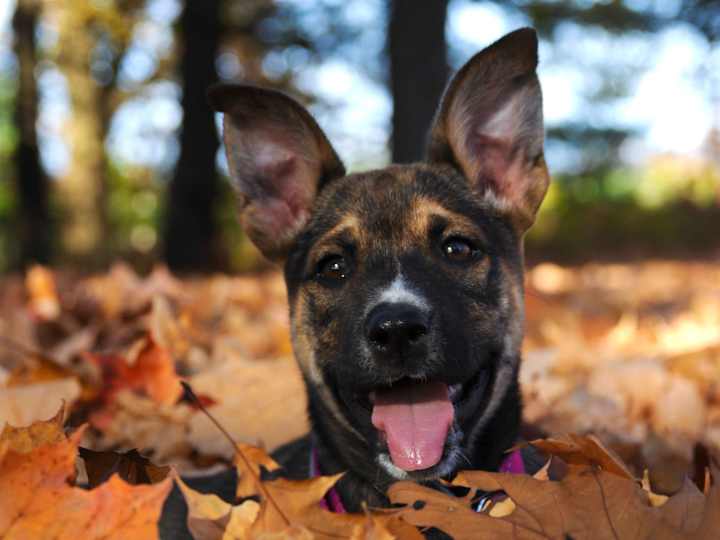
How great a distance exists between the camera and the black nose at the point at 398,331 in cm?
283

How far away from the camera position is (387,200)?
11.7 ft

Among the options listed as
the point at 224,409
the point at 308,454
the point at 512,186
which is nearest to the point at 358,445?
the point at 308,454

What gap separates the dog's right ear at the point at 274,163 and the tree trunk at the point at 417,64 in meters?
4.86

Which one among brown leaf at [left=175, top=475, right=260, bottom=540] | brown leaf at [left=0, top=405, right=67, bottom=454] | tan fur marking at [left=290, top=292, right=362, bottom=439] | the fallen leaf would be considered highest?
brown leaf at [left=0, top=405, right=67, bottom=454]

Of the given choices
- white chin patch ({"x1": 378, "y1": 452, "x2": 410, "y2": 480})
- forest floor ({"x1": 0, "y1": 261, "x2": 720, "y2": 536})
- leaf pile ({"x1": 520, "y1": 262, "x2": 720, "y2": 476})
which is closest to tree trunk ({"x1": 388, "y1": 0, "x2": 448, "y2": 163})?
leaf pile ({"x1": 520, "y1": 262, "x2": 720, "y2": 476})

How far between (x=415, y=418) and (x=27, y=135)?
18899 millimetres

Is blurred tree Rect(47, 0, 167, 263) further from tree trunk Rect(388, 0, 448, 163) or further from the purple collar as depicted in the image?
the purple collar

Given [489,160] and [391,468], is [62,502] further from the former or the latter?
[489,160]

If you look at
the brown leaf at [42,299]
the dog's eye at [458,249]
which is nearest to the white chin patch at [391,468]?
the dog's eye at [458,249]

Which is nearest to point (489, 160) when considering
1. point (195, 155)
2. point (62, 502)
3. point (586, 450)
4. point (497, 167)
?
point (497, 167)

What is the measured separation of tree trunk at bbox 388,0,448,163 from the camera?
888 cm

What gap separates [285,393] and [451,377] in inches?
60.9

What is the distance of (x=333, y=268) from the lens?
3.50 m

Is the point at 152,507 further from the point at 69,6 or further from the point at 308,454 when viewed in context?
the point at 69,6
